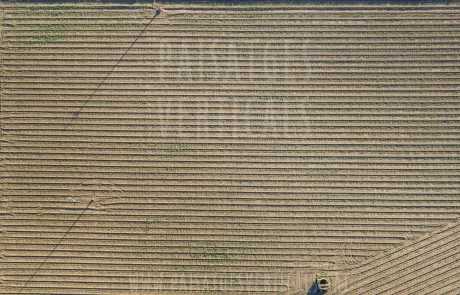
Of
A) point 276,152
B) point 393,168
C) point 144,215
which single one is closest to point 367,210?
point 393,168

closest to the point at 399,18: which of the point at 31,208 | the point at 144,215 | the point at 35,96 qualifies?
the point at 144,215

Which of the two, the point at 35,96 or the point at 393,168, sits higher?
the point at 35,96

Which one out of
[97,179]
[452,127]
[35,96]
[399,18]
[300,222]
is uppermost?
[399,18]

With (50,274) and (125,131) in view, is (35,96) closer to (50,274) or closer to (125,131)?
(125,131)

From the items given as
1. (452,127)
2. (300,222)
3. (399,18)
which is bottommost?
(300,222)

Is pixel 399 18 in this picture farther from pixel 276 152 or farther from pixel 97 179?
pixel 97 179

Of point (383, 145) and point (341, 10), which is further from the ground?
point (341, 10)
